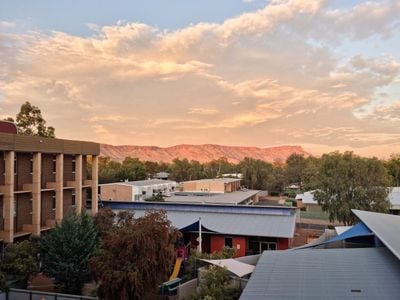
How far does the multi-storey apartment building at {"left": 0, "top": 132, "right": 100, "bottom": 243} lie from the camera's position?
82.7 ft

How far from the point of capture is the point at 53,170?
3031cm

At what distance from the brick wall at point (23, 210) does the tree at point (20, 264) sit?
559 cm

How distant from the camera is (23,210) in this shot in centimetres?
2738

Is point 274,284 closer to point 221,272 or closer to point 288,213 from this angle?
point 221,272

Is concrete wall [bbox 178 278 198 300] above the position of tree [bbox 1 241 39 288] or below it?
below

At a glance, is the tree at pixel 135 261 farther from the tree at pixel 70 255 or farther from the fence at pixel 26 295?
the tree at pixel 70 255

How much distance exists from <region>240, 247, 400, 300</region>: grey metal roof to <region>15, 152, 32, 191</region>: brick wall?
54.4 feet

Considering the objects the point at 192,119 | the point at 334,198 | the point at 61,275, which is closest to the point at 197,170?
the point at 192,119

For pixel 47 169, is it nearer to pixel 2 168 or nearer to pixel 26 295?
pixel 2 168

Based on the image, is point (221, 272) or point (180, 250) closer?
point (221, 272)

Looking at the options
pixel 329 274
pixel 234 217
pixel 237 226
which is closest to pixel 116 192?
pixel 234 217

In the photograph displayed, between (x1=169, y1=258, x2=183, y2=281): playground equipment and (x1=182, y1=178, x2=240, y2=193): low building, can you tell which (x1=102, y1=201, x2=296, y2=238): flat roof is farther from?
(x1=182, y1=178, x2=240, y2=193): low building

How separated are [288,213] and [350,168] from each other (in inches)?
394

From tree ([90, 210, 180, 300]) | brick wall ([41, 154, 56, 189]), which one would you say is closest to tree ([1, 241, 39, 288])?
tree ([90, 210, 180, 300])
